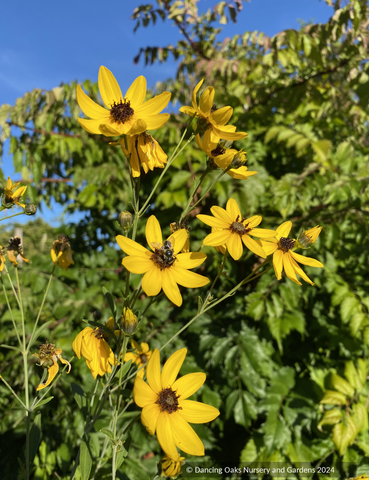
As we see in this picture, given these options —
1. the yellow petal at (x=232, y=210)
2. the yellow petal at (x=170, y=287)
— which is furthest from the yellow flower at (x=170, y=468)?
the yellow petal at (x=232, y=210)

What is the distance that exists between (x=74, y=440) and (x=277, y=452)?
3.63 feet

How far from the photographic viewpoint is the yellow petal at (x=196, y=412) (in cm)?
70

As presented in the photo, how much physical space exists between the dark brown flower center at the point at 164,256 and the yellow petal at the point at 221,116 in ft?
1.17

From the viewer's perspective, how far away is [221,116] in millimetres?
788

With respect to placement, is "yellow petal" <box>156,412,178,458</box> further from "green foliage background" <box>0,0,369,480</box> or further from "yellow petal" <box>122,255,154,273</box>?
"green foliage background" <box>0,0,369,480</box>

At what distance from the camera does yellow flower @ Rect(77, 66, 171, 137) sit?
2.49 ft

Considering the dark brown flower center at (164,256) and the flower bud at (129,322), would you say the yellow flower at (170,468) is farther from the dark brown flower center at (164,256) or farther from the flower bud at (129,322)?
the dark brown flower center at (164,256)

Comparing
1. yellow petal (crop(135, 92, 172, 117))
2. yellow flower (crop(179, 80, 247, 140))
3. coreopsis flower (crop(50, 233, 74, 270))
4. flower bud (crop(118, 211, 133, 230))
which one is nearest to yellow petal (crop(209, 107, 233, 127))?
yellow flower (crop(179, 80, 247, 140))

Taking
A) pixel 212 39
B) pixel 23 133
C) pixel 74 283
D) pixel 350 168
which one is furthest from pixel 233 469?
pixel 212 39

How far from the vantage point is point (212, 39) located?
3.16 m

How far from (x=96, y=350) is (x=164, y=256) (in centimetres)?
35

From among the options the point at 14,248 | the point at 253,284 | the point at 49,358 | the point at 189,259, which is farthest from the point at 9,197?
the point at 253,284

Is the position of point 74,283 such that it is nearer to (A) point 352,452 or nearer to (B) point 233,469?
(B) point 233,469

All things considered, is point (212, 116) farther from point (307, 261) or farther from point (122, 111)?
point (307, 261)
